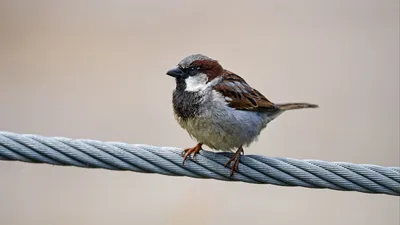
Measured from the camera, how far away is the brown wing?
13.0ft

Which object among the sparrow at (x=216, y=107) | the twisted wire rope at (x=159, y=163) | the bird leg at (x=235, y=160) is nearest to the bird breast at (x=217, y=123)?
the sparrow at (x=216, y=107)

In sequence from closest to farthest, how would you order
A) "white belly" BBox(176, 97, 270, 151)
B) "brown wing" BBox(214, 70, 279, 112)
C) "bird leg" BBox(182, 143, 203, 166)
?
"bird leg" BBox(182, 143, 203, 166) < "white belly" BBox(176, 97, 270, 151) < "brown wing" BBox(214, 70, 279, 112)

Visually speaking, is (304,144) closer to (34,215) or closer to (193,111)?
(34,215)

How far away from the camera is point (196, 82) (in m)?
4.02

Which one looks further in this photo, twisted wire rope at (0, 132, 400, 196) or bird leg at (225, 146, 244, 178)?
bird leg at (225, 146, 244, 178)

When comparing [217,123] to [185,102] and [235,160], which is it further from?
[235,160]

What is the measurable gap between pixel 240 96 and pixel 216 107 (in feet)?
0.61

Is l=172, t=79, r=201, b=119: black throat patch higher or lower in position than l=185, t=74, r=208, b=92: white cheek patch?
lower

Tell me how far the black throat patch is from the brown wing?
13 cm

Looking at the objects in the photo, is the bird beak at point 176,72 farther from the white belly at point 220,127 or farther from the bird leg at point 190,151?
the bird leg at point 190,151

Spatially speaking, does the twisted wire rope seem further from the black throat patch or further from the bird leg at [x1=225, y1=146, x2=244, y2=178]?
the black throat patch

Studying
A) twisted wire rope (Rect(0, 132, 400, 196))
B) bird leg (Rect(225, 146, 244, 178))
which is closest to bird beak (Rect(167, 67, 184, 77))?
bird leg (Rect(225, 146, 244, 178))

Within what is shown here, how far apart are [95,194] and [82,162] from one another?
3121mm

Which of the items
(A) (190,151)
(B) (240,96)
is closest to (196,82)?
(B) (240,96)
